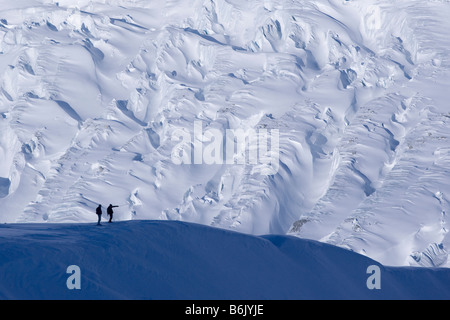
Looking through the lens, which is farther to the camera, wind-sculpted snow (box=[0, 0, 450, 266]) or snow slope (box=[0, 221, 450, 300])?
wind-sculpted snow (box=[0, 0, 450, 266])

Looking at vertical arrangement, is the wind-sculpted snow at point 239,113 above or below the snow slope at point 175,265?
above

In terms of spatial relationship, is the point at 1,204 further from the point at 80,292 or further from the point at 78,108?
the point at 80,292

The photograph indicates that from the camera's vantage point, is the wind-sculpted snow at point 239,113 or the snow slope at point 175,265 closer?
the snow slope at point 175,265

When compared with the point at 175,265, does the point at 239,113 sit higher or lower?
higher

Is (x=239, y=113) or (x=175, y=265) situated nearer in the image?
(x=175, y=265)

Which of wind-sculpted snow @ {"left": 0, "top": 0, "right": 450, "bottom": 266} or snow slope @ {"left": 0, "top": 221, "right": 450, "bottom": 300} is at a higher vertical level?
wind-sculpted snow @ {"left": 0, "top": 0, "right": 450, "bottom": 266}
